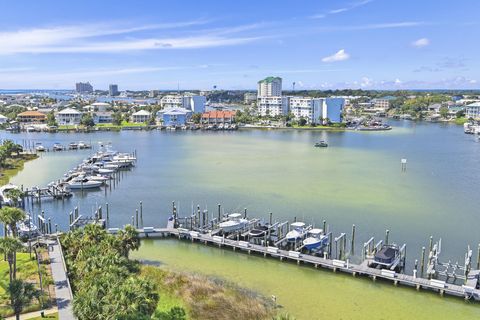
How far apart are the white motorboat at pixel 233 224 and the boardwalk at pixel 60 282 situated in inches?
528

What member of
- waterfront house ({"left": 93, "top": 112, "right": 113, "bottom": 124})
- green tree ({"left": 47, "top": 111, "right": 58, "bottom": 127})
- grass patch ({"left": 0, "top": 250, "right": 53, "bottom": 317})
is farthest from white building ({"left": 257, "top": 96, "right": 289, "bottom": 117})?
grass patch ({"left": 0, "top": 250, "right": 53, "bottom": 317})

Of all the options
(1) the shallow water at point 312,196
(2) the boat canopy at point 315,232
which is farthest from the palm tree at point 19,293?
(2) the boat canopy at point 315,232

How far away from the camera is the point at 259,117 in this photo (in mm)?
164875

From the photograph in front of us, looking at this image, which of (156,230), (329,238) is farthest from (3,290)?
(329,238)

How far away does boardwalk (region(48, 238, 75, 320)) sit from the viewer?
930 inches

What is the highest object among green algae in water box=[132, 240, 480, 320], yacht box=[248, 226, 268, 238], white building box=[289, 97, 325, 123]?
white building box=[289, 97, 325, 123]

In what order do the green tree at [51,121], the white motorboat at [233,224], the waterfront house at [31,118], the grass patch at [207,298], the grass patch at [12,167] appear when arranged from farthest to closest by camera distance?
the waterfront house at [31,118], the green tree at [51,121], the grass patch at [12,167], the white motorboat at [233,224], the grass patch at [207,298]

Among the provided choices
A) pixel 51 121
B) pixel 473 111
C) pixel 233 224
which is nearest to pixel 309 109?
pixel 473 111

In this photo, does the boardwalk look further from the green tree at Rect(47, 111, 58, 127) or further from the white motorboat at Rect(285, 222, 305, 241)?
the green tree at Rect(47, 111, 58, 127)

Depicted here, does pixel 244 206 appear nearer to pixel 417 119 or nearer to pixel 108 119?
pixel 108 119

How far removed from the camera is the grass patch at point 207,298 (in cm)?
2578

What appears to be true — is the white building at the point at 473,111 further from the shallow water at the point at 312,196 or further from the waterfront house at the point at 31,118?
the waterfront house at the point at 31,118

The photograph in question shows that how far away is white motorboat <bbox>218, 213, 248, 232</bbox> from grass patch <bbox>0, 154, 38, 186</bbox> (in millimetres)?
35591

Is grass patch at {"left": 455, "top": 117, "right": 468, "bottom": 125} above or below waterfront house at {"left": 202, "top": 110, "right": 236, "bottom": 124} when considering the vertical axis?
below
